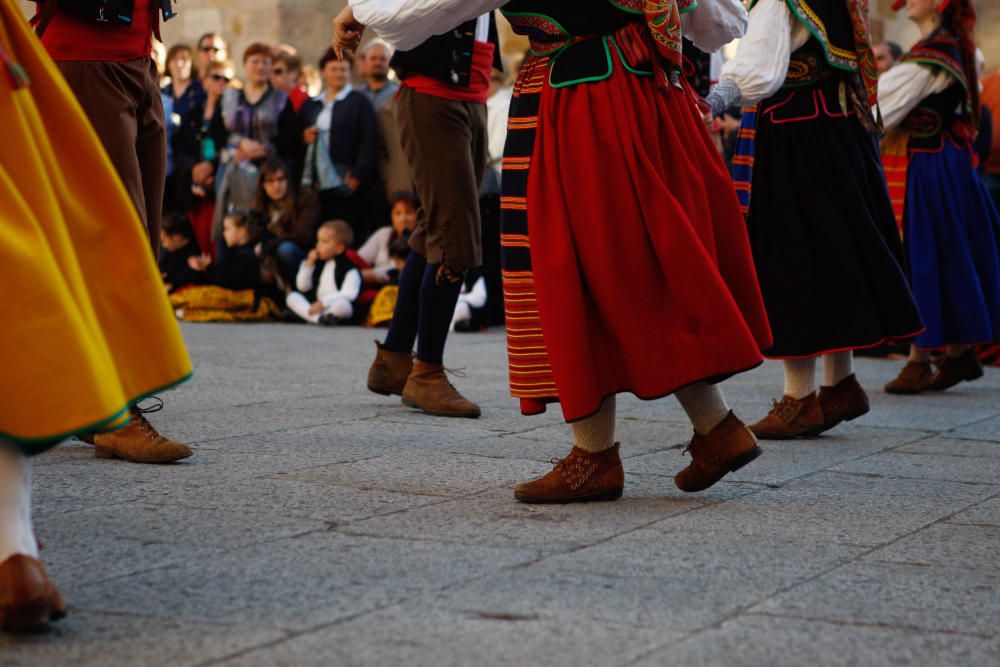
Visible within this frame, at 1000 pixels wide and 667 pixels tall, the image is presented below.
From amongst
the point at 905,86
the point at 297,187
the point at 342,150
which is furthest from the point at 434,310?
the point at 297,187

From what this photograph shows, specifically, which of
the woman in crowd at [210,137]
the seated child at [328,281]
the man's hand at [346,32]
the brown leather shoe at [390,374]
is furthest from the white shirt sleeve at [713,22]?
the woman in crowd at [210,137]

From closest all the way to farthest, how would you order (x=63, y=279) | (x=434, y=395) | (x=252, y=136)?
(x=63, y=279)
(x=434, y=395)
(x=252, y=136)

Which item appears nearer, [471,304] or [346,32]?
[346,32]

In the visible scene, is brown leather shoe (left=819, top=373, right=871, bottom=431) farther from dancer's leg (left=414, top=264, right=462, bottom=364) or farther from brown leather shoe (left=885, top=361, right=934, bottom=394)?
brown leather shoe (left=885, top=361, right=934, bottom=394)

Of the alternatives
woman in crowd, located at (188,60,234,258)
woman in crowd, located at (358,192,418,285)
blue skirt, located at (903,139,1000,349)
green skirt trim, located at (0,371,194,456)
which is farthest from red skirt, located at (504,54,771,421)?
woman in crowd, located at (188,60,234,258)

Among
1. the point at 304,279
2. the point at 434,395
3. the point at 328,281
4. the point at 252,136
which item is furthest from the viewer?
the point at 252,136

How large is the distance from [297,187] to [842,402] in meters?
6.94

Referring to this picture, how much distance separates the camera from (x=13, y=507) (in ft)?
7.95

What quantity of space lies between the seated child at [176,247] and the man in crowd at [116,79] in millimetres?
7063

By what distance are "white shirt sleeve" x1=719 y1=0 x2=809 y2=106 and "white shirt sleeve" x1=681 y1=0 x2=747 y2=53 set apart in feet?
1.99

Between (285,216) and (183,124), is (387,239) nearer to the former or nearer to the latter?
(285,216)

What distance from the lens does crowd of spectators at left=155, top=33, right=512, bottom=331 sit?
1049 cm

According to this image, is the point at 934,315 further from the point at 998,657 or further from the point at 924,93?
the point at 998,657

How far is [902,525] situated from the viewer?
11.2 ft
